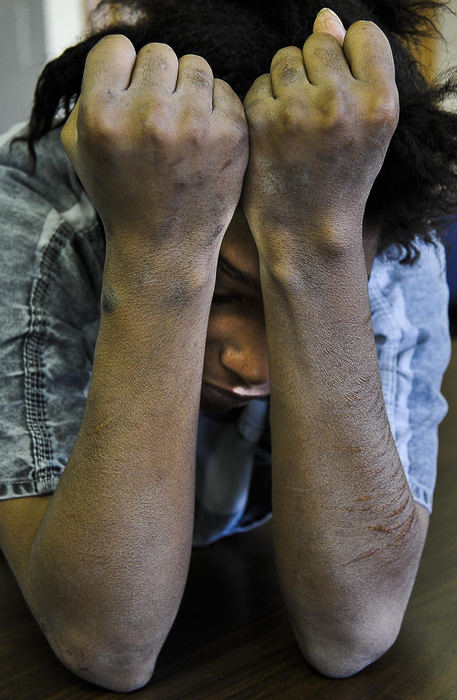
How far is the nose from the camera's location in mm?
609

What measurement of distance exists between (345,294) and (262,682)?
0.29 m

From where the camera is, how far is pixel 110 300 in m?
0.51

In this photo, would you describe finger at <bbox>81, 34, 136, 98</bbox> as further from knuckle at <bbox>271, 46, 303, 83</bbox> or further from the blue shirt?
the blue shirt

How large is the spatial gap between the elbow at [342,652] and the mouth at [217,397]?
0.21 meters

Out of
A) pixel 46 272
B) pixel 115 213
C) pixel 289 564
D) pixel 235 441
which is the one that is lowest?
pixel 235 441

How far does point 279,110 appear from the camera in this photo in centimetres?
48

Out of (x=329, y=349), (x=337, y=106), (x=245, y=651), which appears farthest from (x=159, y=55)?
(x=245, y=651)

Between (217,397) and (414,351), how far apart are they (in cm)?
25

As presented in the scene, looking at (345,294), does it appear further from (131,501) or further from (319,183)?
(131,501)

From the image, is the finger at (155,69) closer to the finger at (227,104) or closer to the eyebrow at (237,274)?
the finger at (227,104)

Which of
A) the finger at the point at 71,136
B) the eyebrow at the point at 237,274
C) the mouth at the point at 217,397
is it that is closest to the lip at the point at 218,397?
the mouth at the point at 217,397

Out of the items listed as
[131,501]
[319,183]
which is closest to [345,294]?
[319,183]

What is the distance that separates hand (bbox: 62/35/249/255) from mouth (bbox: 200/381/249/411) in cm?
18

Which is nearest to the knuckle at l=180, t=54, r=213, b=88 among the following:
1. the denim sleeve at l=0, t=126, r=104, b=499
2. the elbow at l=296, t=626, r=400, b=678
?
the denim sleeve at l=0, t=126, r=104, b=499
